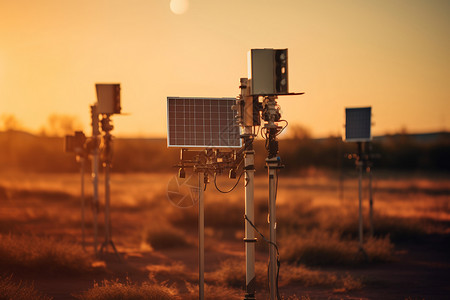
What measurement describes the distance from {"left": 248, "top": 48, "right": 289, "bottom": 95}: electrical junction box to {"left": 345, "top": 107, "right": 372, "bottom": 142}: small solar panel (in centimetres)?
662

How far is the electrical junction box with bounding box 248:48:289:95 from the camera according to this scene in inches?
302

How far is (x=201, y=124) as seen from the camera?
8648 mm

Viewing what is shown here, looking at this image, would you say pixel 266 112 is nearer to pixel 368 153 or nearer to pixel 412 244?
pixel 368 153

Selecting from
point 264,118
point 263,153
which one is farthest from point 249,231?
point 263,153

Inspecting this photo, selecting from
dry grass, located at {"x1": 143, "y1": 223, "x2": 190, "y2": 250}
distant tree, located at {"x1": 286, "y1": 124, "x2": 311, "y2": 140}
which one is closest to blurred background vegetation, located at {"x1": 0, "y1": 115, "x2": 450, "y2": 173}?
distant tree, located at {"x1": 286, "y1": 124, "x2": 311, "y2": 140}

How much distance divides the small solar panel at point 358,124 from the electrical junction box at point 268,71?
662cm

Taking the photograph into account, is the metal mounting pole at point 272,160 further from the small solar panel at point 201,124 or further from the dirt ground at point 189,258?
the dirt ground at point 189,258

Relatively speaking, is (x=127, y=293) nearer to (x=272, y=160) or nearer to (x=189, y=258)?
(x=272, y=160)

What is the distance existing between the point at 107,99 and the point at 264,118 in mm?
6270

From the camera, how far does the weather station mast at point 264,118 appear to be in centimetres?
769

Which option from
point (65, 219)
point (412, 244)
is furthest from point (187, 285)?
point (65, 219)

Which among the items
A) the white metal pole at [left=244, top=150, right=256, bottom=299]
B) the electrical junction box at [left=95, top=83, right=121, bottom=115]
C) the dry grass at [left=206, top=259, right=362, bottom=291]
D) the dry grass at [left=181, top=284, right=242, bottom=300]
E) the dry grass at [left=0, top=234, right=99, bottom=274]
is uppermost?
the electrical junction box at [left=95, top=83, right=121, bottom=115]

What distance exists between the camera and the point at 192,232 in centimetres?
2119

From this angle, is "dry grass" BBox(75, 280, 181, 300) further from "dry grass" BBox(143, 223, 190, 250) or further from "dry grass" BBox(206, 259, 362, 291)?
"dry grass" BBox(143, 223, 190, 250)
